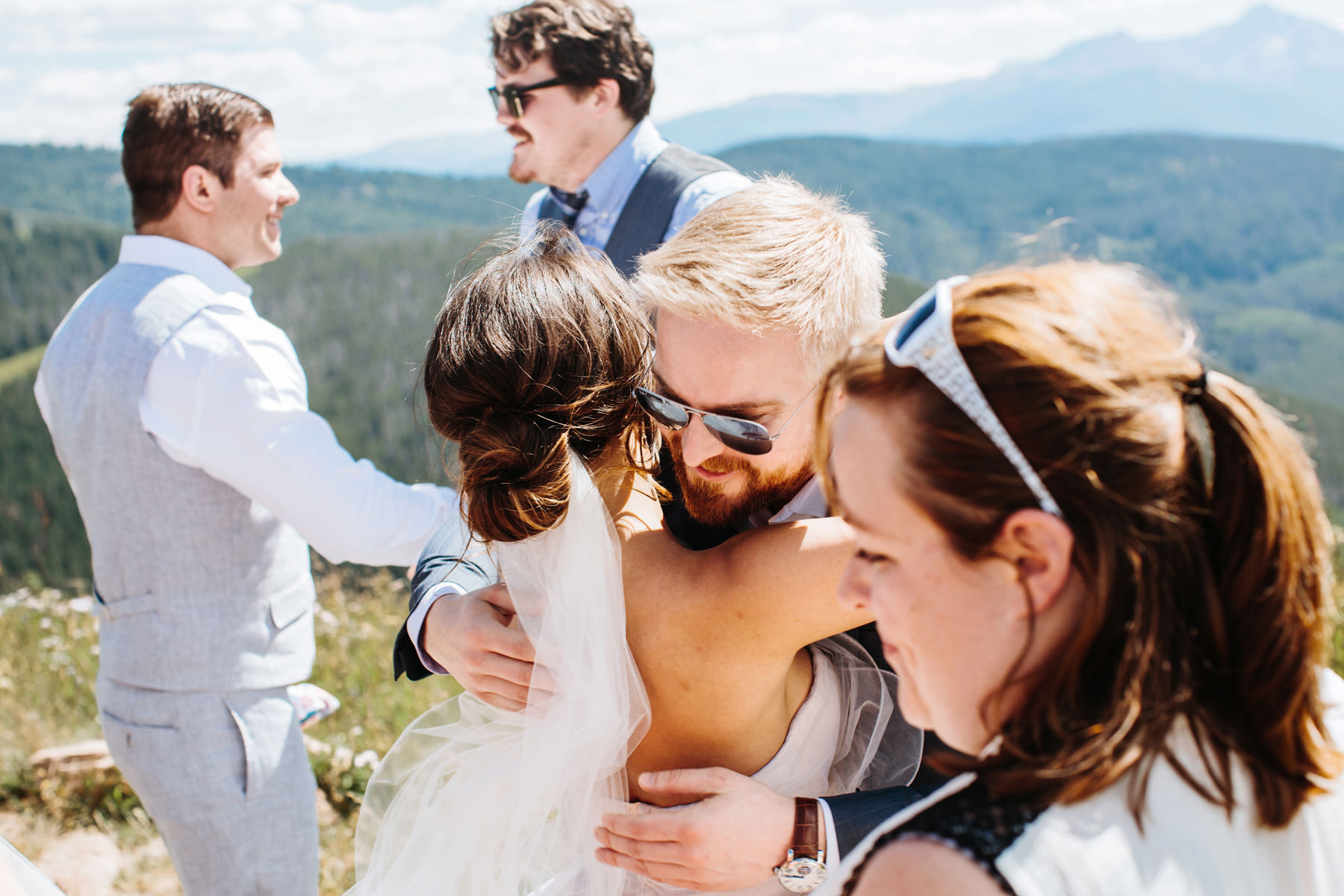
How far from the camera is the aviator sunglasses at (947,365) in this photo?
893 mm

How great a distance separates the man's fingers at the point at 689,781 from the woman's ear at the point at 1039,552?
0.78m

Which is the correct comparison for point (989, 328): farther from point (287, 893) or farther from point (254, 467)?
point (287, 893)

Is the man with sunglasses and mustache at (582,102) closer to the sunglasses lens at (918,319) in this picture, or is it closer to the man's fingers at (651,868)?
the man's fingers at (651,868)

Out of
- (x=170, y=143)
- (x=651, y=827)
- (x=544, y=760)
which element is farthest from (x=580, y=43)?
(x=651, y=827)

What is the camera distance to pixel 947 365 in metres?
0.93

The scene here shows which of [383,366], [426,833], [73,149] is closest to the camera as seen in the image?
[426,833]

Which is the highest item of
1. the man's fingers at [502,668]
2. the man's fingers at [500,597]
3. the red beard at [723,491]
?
the red beard at [723,491]

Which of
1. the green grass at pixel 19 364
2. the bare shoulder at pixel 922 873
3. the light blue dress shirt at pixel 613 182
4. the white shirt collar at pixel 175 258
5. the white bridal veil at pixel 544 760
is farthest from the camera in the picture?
the green grass at pixel 19 364

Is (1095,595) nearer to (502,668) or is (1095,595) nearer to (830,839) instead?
(830,839)

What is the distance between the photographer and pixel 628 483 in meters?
1.77

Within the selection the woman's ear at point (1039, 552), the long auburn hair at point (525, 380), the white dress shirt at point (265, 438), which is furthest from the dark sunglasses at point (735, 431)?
the white dress shirt at point (265, 438)

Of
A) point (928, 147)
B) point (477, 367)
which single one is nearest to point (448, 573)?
point (477, 367)

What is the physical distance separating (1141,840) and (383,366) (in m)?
40.4

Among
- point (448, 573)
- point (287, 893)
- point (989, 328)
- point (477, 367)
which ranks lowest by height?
point (287, 893)
